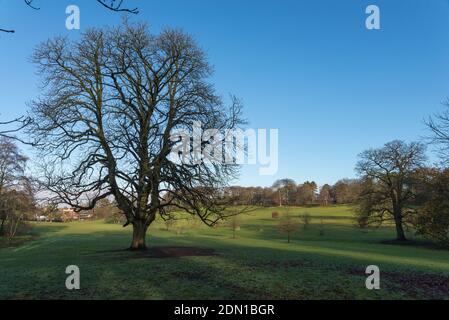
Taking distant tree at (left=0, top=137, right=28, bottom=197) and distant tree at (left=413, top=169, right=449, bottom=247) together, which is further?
distant tree at (left=0, top=137, right=28, bottom=197)

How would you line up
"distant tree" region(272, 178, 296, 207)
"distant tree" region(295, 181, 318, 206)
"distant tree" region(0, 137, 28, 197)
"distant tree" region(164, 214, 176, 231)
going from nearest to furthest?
"distant tree" region(164, 214, 176, 231), "distant tree" region(0, 137, 28, 197), "distant tree" region(272, 178, 296, 207), "distant tree" region(295, 181, 318, 206)

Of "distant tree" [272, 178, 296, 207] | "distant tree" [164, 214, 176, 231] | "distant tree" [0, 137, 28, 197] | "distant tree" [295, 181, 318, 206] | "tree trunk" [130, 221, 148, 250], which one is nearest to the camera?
"distant tree" [164, 214, 176, 231]

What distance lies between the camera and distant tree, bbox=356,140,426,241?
48094mm

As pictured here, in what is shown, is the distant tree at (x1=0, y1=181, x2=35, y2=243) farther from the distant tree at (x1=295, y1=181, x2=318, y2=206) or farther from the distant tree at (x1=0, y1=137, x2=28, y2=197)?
the distant tree at (x1=295, y1=181, x2=318, y2=206)

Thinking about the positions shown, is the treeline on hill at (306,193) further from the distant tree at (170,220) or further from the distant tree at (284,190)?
→ the distant tree at (170,220)

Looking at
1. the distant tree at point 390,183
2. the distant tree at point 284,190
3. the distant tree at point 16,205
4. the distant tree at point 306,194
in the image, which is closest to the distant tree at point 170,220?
the distant tree at point 16,205

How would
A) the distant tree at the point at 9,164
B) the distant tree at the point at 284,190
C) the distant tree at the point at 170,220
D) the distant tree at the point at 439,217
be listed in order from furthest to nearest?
the distant tree at the point at 284,190 → the distant tree at the point at 9,164 → the distant tree at the point at 439,217 → the distant tree at the point at 170,220

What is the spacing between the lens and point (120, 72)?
24359 mm

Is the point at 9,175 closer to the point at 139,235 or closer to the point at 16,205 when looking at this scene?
the point at 16,205

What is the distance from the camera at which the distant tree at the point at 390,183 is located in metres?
48.1

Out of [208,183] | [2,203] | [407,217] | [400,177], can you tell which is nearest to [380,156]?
[400,177]

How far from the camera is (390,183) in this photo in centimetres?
4878

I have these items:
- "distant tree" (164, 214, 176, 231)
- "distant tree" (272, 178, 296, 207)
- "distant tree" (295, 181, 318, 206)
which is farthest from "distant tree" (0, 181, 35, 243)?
"distant tree" (295, 181, 318, 206)
